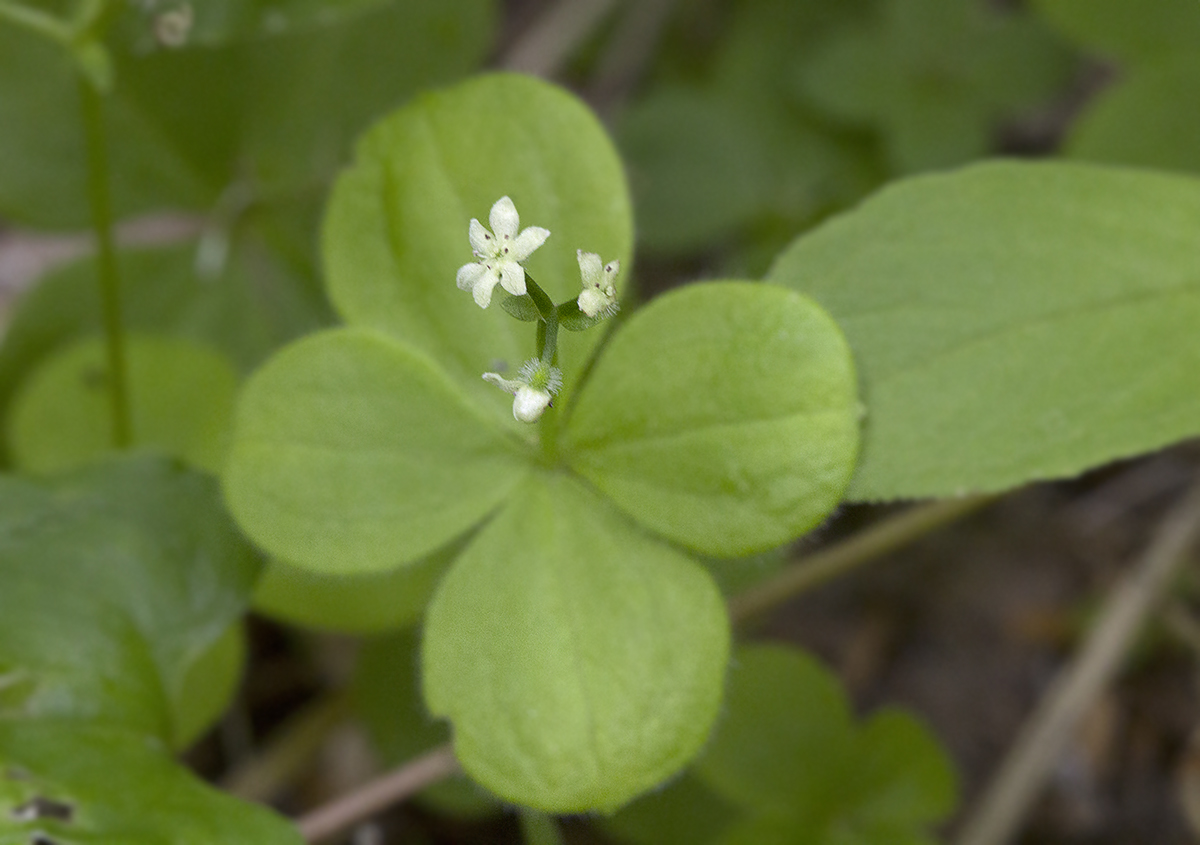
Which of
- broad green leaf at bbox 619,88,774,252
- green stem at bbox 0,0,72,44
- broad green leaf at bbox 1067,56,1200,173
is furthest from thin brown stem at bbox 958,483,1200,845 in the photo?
green stem at bbox 0,0,72,44

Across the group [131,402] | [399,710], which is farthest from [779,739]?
[131,402]

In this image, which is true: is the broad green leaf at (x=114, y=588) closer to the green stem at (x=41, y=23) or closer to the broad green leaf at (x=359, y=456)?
the broad green leaf at (x=359, y=456)

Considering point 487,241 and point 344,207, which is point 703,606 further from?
point 344,207

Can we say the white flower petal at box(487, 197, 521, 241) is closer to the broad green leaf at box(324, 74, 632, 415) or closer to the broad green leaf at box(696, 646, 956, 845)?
the broad green leaf at box(324, 74, 632, 415)

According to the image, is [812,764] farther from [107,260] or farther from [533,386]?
[107,260]

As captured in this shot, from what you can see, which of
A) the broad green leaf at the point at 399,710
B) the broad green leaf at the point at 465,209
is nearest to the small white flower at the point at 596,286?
the broad green leaf at the point at 465,209

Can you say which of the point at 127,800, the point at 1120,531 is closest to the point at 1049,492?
the point at 1120,531
